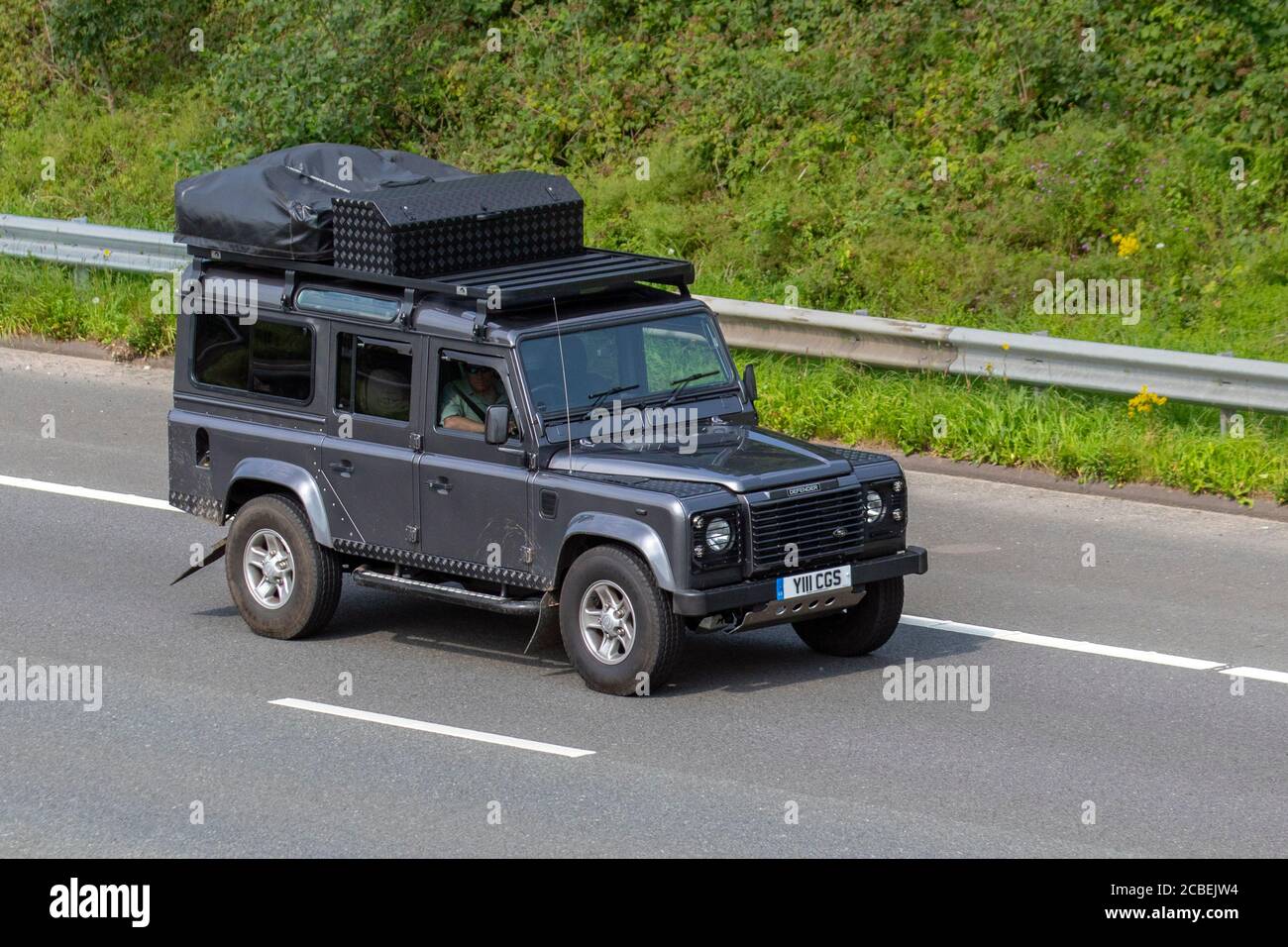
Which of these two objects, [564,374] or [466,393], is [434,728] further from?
[564,374]

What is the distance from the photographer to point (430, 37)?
22656mm

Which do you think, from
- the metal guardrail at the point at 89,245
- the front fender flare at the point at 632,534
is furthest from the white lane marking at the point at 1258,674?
the metal guardrail at the point at 89,245

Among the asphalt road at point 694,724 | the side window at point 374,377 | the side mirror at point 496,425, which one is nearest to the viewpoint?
the asphalt road at point 694,724

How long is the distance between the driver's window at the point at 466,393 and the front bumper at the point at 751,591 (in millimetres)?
1516

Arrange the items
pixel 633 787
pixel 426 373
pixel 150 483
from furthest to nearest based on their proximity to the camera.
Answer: pixel 150 483 < pixel 426 373 < pixel 633 787

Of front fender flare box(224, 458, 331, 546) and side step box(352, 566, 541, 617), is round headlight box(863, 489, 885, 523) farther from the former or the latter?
front fender flare box(224, 458, 331, 546)

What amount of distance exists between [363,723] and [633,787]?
1.61 meters

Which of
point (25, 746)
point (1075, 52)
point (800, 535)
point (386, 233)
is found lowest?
point (25, 746)

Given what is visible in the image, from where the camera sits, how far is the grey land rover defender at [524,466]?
969 centimetres

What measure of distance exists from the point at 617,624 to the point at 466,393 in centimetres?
150

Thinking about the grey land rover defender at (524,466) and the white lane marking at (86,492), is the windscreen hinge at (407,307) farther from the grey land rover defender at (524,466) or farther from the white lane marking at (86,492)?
the white lane marking at (86,492)

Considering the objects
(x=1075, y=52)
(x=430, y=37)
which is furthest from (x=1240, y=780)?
(x=430, y=37)

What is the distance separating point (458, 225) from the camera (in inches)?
422

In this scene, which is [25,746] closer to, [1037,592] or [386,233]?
[386,233]
